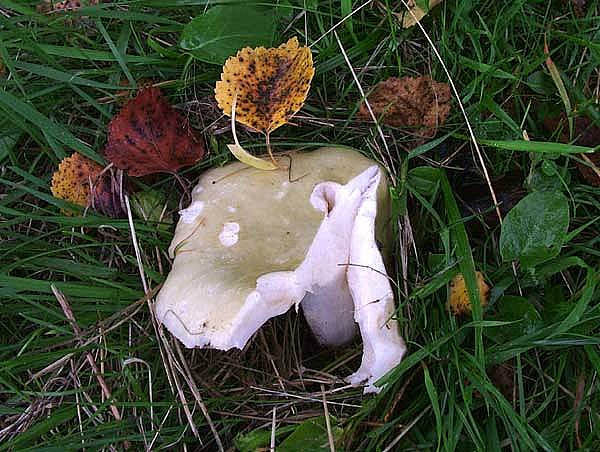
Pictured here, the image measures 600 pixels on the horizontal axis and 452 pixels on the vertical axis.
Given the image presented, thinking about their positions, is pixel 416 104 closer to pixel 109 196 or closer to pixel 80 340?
pixel 109 196

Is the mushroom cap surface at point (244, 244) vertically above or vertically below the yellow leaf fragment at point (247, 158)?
below

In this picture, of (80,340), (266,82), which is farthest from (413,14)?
(80,340)

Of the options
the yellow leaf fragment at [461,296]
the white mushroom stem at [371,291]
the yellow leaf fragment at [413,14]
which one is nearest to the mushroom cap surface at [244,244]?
the white mushroom stem at [371,291]

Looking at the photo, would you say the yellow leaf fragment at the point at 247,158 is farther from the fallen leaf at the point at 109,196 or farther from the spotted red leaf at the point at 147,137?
the fallen leaf at the point at 109,196

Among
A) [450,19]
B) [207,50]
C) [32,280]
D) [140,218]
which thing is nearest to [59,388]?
[32,280]

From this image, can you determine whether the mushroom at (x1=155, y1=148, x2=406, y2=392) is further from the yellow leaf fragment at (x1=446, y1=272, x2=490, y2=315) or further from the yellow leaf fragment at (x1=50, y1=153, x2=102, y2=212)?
the yellow leaf fragment at (x1=50, y1=153, x2=102, y2=212)

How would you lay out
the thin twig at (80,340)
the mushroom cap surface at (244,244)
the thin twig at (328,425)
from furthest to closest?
the thin twig at (80,340) < the thin twig at (328,425) < the mushroom cap surface at (244,244)
